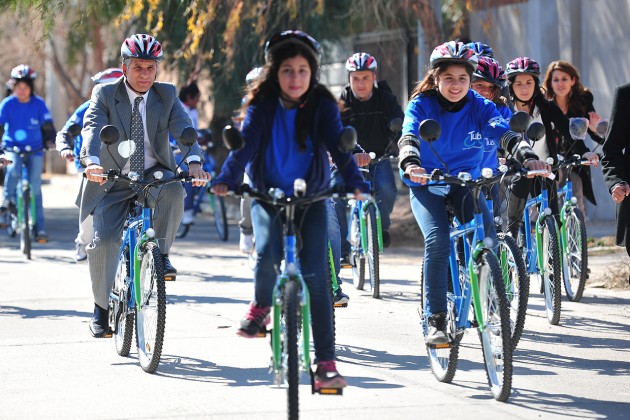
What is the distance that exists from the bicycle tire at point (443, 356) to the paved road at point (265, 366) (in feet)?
0.35

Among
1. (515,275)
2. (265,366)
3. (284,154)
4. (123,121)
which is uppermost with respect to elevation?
(123,121)

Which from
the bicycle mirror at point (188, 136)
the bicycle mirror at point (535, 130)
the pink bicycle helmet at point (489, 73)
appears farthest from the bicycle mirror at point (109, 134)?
the pink bicycle helmet at point (489, 73)

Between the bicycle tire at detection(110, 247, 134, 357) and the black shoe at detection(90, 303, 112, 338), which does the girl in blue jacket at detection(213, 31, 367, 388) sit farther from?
the black shoe at detection(90, 303, 112, 338)

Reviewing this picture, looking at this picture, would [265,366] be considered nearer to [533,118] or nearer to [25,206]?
[533,118]

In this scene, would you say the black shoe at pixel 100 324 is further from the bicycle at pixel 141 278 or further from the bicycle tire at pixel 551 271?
the bicycle tire at pixel 551 271

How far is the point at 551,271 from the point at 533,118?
1.39 m

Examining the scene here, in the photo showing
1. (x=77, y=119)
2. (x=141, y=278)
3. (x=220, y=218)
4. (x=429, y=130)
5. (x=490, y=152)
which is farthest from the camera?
(x=220, y=218)

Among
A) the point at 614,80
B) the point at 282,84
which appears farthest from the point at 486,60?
the point at 614,80

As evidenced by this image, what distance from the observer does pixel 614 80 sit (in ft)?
57.2

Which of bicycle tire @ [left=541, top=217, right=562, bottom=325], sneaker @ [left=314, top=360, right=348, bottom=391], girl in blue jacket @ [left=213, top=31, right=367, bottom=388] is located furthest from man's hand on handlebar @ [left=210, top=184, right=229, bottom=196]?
bicycle tire @ [left=541, top=217, right=562, bottom=325]

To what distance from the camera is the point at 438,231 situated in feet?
24.2

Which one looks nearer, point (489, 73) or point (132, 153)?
point (132, 153)

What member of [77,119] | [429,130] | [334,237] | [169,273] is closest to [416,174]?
[429,130]

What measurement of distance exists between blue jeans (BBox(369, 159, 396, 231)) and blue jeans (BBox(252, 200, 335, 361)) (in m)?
5.29
